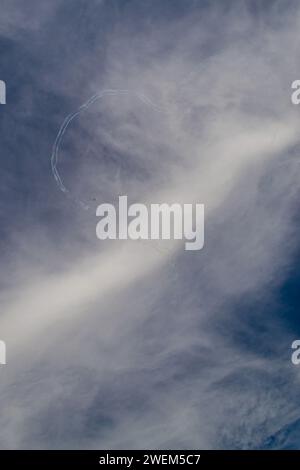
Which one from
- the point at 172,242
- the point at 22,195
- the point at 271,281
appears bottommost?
the point at 271,281

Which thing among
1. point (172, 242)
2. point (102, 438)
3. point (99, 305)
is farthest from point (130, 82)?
point (102, 438)

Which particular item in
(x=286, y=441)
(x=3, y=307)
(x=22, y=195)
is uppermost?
(x=22, y=195)

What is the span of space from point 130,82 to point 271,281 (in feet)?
7.47

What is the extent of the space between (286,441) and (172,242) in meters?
2.18

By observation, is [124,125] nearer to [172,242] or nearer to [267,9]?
[172,242]

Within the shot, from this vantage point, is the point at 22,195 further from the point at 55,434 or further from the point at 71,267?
the point at 55,434

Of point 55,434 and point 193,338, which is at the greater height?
point 193,338

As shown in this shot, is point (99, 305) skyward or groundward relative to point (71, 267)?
groundward

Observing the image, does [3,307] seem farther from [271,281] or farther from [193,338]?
[271,281]

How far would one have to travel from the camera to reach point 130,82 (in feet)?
13.3

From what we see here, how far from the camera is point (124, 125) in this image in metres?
4.08

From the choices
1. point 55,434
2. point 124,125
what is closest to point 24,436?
point 55,434

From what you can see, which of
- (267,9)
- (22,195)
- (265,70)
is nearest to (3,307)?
(22,195)

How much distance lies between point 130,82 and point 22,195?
144cm
